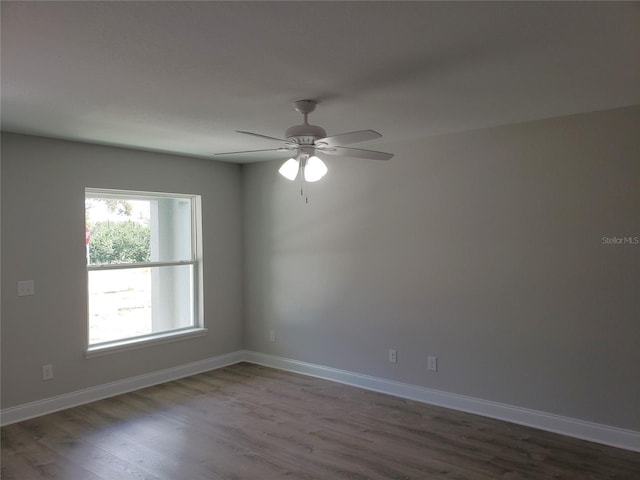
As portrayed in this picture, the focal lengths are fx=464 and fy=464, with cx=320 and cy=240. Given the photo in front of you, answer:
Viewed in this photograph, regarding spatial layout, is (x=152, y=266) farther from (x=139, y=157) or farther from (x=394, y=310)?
(x=394, y=310)

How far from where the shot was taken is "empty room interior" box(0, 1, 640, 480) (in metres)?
2.09

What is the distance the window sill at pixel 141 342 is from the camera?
166 inches

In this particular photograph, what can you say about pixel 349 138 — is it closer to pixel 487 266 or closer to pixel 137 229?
pixel 487 266

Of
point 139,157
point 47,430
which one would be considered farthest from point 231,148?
point 47,430

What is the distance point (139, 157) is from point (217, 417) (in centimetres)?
255

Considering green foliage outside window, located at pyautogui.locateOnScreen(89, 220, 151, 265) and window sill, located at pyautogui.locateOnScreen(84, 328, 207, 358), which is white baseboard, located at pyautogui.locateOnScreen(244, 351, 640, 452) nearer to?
window sill, located at pyautogui.locateOnScreen(84, 328, 207, 358)

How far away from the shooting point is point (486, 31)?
75.6 inches

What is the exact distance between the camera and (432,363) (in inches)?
160

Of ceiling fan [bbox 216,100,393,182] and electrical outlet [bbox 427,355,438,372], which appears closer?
ceiling fan [bbox 216,100,393,182]

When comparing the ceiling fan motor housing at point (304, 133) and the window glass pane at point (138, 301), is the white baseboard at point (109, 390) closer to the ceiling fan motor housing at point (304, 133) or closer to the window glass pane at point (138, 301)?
the window glass pane at point (138, 301)

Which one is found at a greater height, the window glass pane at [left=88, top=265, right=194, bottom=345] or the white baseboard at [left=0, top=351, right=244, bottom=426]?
the window glass pane at [left=88, top=265, right=194, bottom=345]

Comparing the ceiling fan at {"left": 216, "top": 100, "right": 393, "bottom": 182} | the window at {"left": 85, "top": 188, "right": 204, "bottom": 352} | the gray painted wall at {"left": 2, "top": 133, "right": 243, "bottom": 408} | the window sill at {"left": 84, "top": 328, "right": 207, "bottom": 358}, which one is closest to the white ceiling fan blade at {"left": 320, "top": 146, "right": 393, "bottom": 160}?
the ceiling fan at {"left": 216, "top": 100, "right": 393, "bottom": 182}

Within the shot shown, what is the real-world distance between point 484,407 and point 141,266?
343 centimetres

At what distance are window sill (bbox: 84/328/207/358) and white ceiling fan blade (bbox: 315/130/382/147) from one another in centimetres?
291
